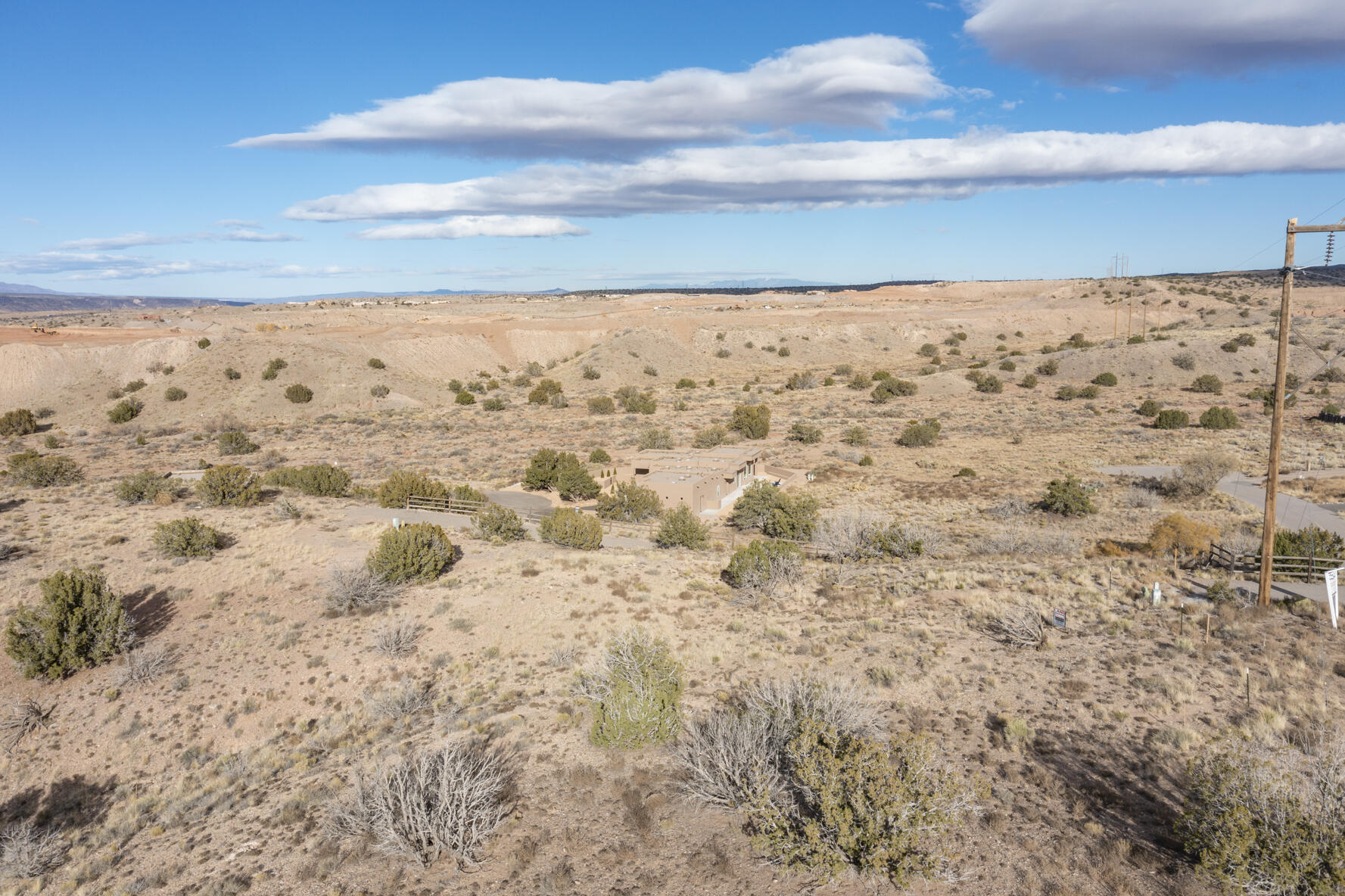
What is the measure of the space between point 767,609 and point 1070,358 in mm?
57589

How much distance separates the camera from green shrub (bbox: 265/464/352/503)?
2908 centimetres

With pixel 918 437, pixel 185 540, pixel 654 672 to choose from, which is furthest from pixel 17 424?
pixel 918 437

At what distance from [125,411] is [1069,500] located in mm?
56820


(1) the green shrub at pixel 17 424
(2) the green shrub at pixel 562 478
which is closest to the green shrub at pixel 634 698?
(2) the green shrub at pixel 562 478

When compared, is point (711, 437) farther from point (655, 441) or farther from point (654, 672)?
point (654, 672)

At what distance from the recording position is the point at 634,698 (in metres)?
11.7

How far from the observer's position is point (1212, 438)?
124 feet

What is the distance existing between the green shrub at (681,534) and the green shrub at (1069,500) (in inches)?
506

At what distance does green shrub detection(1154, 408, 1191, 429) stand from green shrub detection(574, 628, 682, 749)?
3980 centimetres

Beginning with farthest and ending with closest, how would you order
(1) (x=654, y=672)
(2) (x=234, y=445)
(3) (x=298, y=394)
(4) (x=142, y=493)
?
(3) (x=298, y=394)
(2) (x=234, y=445)
(4) (x=142, y=493)
(1) (x=654, y=672)

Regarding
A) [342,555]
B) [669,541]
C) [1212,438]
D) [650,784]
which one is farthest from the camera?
[1212,438]

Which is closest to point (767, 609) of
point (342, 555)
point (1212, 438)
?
point (342, 555)

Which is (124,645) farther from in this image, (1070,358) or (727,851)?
(1070,358)

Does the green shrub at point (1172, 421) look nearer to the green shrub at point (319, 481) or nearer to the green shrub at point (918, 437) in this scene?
the green shrub at point (918, 437)
